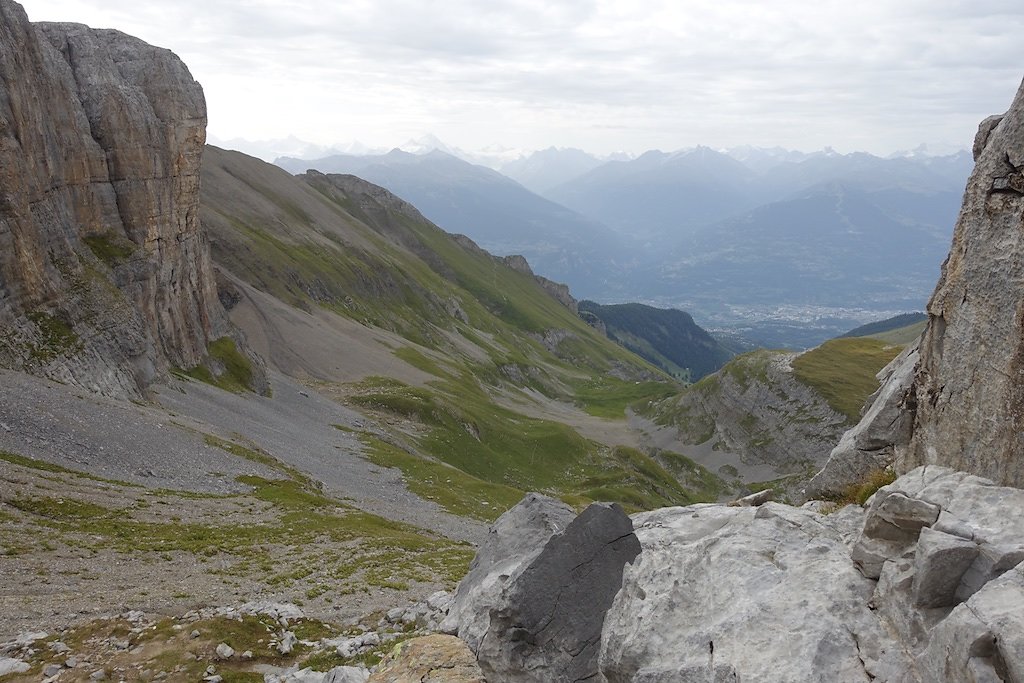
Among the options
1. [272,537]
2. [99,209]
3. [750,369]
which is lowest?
[750,369]

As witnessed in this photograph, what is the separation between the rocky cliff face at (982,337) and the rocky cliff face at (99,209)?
67323 millimetres

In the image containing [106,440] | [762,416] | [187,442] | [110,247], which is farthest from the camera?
[762,416]

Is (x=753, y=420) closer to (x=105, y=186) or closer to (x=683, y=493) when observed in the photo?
(x=683, y=493)

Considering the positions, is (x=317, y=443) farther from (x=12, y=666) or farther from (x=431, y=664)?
(x=431, y=664)

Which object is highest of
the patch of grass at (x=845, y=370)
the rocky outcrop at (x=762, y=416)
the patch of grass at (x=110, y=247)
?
the patch of grass at (x=110, y=247)

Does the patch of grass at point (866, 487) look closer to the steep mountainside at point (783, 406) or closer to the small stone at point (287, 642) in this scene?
the small stone at point (287, 642)

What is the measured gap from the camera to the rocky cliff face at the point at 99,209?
62281mm

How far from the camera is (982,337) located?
1620 cm

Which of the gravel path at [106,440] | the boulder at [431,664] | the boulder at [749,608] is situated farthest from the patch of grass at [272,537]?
the boulder at [749,608]

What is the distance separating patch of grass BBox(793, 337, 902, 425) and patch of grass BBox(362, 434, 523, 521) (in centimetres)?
8888

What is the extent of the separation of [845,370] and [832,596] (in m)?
166

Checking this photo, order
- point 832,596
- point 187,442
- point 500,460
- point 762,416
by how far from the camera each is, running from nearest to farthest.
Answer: point 832,596 < point 187,442 < point 500,460 < point 762,416

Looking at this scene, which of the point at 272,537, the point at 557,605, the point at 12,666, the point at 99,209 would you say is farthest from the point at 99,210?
the point at 557,605

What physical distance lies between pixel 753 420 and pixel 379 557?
139096 millimetres
